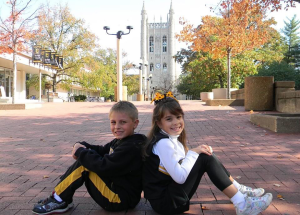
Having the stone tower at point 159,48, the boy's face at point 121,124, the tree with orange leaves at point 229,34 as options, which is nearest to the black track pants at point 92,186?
the boy's face at point 121,124

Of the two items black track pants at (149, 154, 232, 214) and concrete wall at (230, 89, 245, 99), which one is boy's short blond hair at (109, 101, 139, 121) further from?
concrete wall at (230, 89, 245, 99)

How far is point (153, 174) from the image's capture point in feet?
7.36

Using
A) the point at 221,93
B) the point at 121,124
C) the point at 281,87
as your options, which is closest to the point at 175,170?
the point at 121,124

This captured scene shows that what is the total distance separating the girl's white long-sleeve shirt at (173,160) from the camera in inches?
81.6

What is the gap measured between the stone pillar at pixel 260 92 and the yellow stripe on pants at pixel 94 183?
9.93 metres

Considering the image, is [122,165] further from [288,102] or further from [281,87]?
[281,87]

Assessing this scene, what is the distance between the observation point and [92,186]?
2.34 metres

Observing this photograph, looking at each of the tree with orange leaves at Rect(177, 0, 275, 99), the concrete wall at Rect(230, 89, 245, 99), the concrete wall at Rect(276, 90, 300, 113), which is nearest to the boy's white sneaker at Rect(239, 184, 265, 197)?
the concrete wall at Rect(276, 90, 300, 113)

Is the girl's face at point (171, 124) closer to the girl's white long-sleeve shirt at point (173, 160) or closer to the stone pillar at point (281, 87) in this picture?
the girl's white long-sleeve shirt at point (173, 160)

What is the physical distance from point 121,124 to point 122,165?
0.33 metres

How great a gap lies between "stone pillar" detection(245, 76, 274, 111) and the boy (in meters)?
9.73

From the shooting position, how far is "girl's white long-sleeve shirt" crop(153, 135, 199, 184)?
2072 mm

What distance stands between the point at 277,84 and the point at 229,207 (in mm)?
9771

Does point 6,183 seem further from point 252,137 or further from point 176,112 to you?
point 252,137
